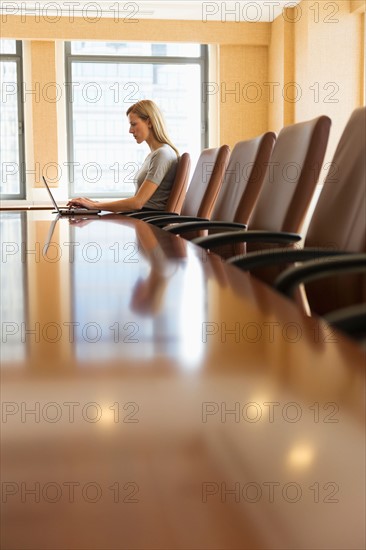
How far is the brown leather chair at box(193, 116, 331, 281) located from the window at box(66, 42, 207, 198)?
188 inches

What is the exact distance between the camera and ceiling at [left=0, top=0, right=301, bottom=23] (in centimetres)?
566

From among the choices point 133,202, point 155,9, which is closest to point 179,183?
point 133,202

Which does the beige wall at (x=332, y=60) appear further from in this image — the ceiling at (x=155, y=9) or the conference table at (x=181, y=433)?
the conference table at (x=181, y=433)

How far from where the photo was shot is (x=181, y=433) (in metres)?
0.21

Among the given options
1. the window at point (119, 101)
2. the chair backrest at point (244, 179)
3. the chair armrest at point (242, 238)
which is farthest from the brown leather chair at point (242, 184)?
the window at point (119, 101)

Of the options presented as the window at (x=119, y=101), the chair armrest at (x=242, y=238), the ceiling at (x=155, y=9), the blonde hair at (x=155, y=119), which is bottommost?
the chair armrest at (x=242, y=238)

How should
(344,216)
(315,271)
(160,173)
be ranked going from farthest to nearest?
(160,173) < (344,216) < (315,271)

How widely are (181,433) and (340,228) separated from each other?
1.15 metres

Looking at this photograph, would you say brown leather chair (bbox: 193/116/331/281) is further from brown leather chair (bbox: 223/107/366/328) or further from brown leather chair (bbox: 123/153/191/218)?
brown leather chair (bbox: 123/153/191/218)

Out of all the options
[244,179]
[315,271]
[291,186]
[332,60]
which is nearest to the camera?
[315,271]

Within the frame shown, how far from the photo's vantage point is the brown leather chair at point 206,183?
8.63ft

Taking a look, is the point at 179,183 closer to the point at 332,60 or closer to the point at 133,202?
the point at 133,202

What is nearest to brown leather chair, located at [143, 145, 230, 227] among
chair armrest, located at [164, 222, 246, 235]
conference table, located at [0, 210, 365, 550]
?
chair armrest, located at [164, 222, 246, 235]

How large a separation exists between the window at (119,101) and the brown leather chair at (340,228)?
511cm
